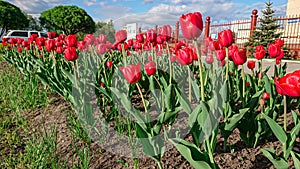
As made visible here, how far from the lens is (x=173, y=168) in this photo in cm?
150

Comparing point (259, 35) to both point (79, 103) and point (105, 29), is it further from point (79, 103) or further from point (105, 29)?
point (79, 103)

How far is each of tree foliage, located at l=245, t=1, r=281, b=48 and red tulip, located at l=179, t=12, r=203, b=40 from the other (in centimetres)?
1030

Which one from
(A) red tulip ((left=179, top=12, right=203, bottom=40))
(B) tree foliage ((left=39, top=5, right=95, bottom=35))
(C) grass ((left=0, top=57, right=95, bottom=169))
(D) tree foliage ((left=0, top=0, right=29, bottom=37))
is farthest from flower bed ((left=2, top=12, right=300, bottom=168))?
(B) tree foliage ((left=39, top=5, right=95, bottom=35))

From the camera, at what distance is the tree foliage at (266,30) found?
10.2 metres

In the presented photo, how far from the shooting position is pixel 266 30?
10398mm

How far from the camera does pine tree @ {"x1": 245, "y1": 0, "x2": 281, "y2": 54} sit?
10195 mm

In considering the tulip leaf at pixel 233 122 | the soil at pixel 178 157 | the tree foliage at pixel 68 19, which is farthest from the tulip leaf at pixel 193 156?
the tree foliage at pixel 68 19

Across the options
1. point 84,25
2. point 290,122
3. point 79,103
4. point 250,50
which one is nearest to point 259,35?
point 250,50

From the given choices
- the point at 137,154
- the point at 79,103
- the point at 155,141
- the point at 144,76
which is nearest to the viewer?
the point at 155,141

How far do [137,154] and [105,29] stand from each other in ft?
4.63

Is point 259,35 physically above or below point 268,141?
above

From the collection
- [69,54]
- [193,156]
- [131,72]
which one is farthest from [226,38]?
[69,54]

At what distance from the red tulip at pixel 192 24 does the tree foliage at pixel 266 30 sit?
10.3m

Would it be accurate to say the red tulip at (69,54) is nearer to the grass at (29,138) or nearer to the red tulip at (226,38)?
the grass at (29,138)
